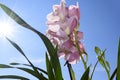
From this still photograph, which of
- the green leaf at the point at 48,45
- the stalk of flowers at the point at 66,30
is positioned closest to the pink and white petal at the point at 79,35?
the stalk of flowers at the point at 66,30

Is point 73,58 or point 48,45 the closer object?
point 48,45

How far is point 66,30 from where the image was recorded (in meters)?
0.91

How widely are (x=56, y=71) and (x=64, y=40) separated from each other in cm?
16

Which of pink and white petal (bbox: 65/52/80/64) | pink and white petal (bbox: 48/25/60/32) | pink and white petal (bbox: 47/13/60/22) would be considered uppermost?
pink and white petal (bbox: 47/13/60/22)

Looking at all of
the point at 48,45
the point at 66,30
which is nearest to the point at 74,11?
the point at 66,30

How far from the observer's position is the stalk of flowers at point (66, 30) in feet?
2.96

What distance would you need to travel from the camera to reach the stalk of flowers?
901 mm

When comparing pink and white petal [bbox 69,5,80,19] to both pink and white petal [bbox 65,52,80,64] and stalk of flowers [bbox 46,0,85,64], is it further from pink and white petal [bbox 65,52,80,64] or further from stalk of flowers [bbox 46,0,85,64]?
pink and white petal [bbox 65,52,80,64]

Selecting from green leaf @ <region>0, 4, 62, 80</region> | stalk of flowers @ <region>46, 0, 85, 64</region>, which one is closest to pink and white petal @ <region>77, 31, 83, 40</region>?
stalk of flowers @ <region>46, 0, 85, 64</region>

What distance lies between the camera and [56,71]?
0.79 m

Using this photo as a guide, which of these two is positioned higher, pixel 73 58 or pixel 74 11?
pixel 74 11

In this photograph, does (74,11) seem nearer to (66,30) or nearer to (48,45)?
(66,30)

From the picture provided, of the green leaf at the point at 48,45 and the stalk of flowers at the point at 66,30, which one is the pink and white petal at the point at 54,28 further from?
the green leaf at the point at 48,45

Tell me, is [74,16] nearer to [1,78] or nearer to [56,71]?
[56,71]
